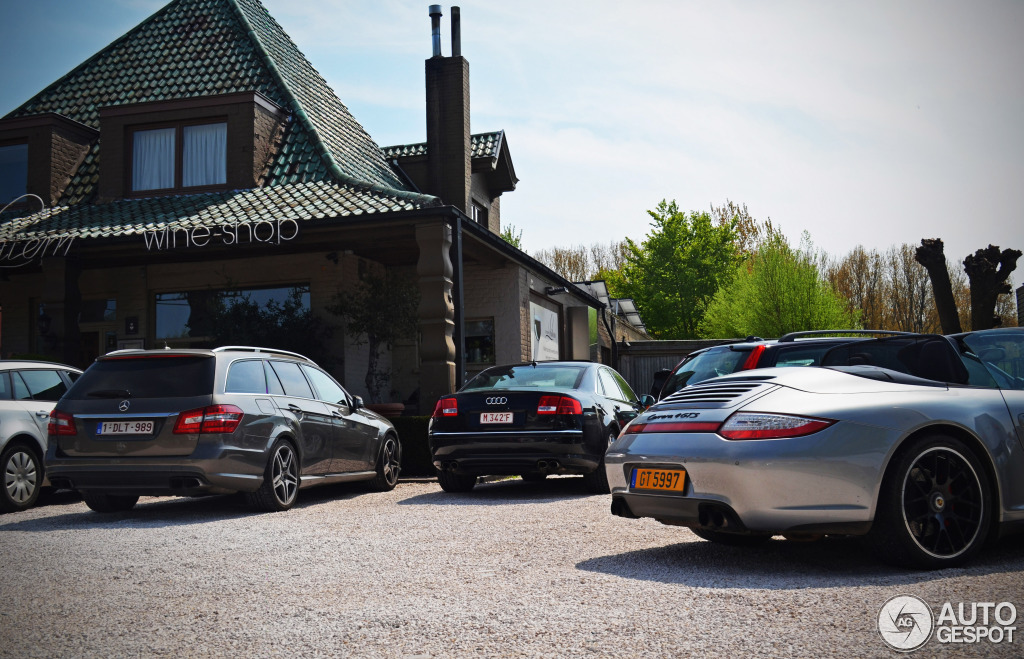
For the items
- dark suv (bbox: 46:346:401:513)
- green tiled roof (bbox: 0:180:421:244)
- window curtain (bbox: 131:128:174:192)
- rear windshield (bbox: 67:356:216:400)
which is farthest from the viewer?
window curtain (bbox: 131:128:174:192)

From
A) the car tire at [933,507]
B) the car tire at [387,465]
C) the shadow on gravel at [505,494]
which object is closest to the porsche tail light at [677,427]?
the car tire at [933,507]

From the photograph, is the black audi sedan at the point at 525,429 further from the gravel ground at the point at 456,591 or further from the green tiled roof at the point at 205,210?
the green tiled roof at the point at 205,210

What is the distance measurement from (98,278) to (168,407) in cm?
1194

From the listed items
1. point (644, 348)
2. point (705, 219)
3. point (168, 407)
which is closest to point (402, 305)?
point (168, 407)

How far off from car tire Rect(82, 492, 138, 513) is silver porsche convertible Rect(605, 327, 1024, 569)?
19.2 ft

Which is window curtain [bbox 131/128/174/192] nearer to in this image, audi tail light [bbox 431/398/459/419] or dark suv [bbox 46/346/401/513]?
dark suv [bbox 46/346/401/513]

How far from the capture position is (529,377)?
1069 cm

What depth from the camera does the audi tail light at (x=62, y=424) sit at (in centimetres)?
864

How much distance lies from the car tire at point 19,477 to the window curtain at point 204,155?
29.9ft

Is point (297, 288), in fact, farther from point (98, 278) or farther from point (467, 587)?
point (467, 587)

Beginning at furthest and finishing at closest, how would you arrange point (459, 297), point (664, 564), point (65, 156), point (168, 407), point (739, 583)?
point (65, 156), point (459, 297), point (168, 407), point (664, 564), point (739, 583)

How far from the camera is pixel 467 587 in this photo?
16.3 ft

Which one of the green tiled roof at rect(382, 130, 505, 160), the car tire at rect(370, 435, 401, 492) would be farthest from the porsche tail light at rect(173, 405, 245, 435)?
the green tiled roof at rect(382, 130, 505, 160)

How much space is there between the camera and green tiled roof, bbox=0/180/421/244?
1501 cm
